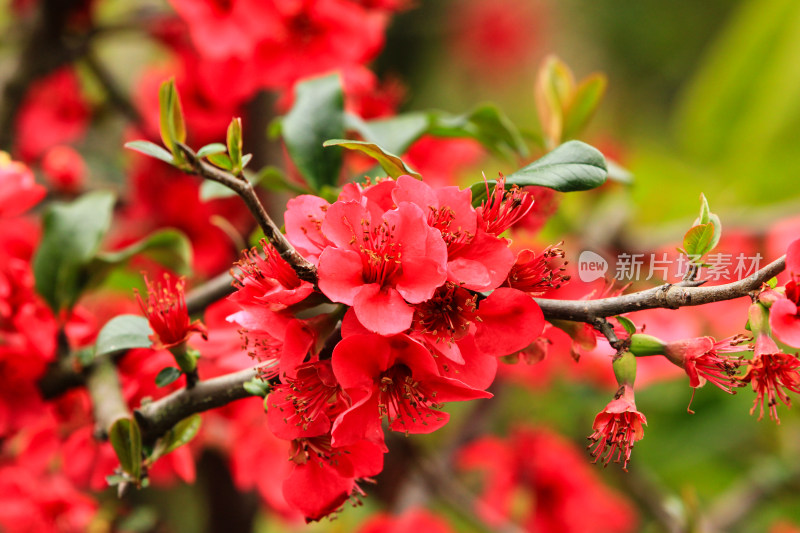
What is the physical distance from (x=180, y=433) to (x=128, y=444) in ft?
0.11

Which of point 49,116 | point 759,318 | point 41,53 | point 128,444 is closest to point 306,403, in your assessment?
point 128,444

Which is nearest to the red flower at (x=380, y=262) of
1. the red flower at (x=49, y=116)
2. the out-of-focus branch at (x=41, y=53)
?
the out-of-focus branch at (x=41, y=53)

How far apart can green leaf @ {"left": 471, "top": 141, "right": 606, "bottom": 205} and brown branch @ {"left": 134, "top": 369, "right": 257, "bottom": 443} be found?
0.18 metres

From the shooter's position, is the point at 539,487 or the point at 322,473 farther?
the point at 539,487

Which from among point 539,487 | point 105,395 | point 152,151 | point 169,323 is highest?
point 152,151

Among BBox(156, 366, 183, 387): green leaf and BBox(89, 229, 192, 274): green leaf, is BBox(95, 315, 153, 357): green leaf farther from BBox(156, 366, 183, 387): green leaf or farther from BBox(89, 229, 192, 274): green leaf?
BBox(89, 229, 192, 274): green leaf

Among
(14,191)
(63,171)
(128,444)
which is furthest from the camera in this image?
(63,171)

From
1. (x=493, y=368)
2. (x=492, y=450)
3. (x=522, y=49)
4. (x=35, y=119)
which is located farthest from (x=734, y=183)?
(x=522, y=49)

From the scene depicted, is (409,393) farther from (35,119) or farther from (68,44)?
(35,119)

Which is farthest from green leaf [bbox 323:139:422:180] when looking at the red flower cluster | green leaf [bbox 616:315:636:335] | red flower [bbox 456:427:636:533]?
red flower [bbox 456:427:636:533]

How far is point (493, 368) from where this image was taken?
378 millimetres

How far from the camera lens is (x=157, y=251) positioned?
0.63 metres

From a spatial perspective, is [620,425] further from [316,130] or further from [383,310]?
[316,130]

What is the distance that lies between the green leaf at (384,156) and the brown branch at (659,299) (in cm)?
11
